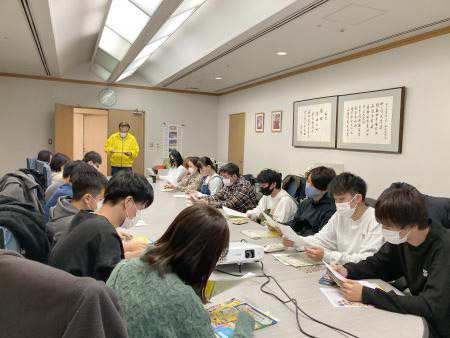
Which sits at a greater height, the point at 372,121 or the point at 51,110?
the point at 51,110

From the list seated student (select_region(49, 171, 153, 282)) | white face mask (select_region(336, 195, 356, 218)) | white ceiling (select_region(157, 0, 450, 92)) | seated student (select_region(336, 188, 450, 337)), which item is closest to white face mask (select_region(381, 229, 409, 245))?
seated student (select_region(336, 188, 450, 337))

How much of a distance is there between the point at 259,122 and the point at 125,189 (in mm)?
5082

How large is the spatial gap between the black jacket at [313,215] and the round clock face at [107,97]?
5.42 meters

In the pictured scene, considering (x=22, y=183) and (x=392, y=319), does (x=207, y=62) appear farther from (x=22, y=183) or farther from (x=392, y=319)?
(x=392, y=319)

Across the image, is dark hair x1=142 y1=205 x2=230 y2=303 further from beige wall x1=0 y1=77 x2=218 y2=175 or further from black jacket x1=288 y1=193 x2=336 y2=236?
beige wall x1=0 y1=77 x2=218 y2=175

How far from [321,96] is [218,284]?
4052 millimetres

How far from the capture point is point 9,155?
646 cm

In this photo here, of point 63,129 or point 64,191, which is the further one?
point 63,129

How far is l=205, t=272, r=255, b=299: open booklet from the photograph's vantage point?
4.21 feet

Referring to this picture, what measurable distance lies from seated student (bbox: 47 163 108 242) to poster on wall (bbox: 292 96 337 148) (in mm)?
3519

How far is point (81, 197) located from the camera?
74.2 inches

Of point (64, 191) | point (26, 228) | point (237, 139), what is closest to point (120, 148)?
point (237, 139)

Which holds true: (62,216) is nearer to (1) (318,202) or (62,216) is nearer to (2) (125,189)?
(2) (125,189)

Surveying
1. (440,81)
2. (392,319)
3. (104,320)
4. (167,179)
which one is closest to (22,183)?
(104,320)
